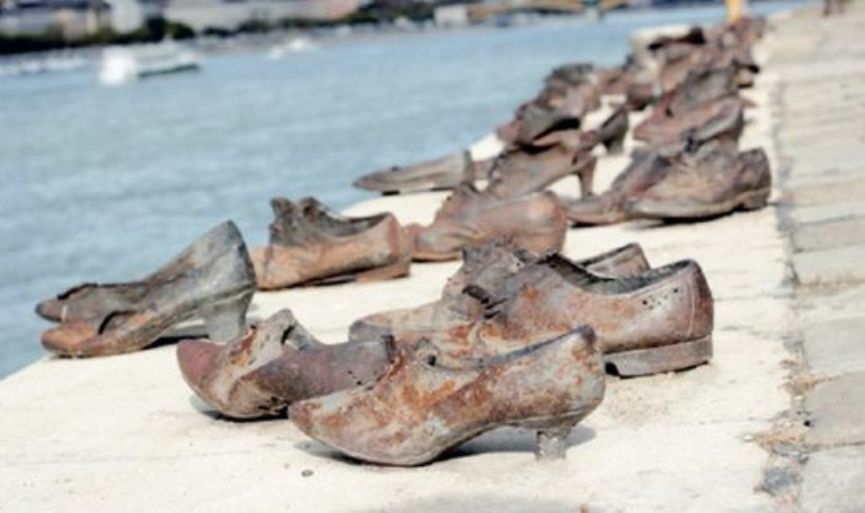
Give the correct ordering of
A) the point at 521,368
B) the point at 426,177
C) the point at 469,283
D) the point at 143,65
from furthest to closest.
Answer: the point at 143,65 < the point at 426,177 < the point at 469,283 < the point at 521,368

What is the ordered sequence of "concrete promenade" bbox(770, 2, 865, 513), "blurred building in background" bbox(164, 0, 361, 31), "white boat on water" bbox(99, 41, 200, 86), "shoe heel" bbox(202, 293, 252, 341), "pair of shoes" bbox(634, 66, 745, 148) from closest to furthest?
1. "concrete promenade" bbox(770, 2, 865, 513)
2. "shoe heel" bbox(202, 293, 252, 341)
3. "pair of shoes" bbox(634, 66, 745, 148)
4. "white boat on water" bbox(99, 41, 200, 86)
5. "blurred building in background" bbox(164, 0, 361, 31)

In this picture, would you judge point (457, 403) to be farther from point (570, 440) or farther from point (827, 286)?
point (827, 286)

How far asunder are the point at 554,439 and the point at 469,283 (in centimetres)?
119

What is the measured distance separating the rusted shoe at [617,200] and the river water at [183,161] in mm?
2507

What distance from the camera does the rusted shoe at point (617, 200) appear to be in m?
9.53

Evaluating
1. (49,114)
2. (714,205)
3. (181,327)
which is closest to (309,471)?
(181,327)

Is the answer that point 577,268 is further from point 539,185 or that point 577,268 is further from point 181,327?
point 539,185

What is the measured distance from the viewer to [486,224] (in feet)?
28.0

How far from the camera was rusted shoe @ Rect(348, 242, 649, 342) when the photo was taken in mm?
6230

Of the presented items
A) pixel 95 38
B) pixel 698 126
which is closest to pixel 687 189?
pixel 698 126

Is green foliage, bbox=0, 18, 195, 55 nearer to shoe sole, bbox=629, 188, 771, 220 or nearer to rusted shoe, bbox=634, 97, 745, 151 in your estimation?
rusted shoe, bbox=634, 97, 745, 151

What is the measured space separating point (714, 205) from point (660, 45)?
36.6 feet

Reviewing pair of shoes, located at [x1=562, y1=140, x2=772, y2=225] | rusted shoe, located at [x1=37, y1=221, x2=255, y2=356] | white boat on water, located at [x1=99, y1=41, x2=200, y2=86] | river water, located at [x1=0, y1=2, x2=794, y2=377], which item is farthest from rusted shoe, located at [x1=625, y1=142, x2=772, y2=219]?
white boat on water, located at [x1=99, y1=41, x2=200, y2=86]

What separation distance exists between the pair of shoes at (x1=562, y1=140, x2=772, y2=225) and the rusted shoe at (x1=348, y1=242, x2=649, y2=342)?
269cm
